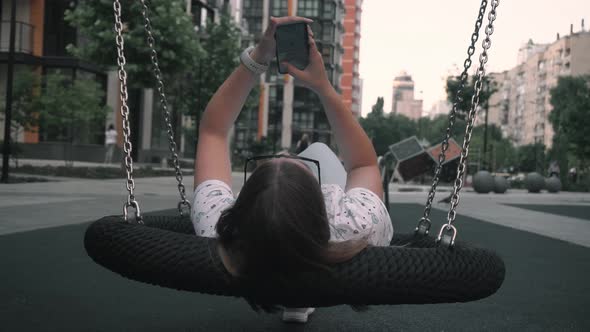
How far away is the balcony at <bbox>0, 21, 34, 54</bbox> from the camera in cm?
2697

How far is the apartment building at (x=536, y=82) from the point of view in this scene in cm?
8925

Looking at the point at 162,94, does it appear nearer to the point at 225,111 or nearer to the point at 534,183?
the point at 225,111

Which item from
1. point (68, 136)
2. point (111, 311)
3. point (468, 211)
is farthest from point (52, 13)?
point (111, 311)

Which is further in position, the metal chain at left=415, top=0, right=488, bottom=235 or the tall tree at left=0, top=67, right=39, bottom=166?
the tall tree at left=0, top=67, right=39, bottom=166

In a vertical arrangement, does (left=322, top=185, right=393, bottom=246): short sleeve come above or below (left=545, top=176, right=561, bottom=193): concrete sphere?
above

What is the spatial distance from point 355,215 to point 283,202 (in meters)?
0.49

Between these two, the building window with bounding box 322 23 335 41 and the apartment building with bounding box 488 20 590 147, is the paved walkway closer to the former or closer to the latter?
the building window with bounding box 322 23 335 41

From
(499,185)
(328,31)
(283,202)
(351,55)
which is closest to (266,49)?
(283,202)

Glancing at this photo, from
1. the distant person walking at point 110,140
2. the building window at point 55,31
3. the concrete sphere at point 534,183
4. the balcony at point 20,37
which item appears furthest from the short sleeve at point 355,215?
the building window at point 55,31

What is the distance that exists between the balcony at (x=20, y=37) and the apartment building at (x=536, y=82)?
2265 inches

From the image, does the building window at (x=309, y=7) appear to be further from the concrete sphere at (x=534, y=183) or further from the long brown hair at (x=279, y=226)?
the long brown hair at (x=279, y=226)

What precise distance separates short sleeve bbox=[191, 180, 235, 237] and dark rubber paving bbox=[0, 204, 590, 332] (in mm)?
767

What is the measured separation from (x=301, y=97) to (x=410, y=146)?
4913 cm

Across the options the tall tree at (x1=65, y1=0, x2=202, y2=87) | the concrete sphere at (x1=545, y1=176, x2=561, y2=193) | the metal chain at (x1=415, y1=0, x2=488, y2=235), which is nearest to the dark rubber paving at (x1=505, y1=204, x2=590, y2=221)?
the metal chain at (x1=415, y1=0, x2=488, y2=235)
